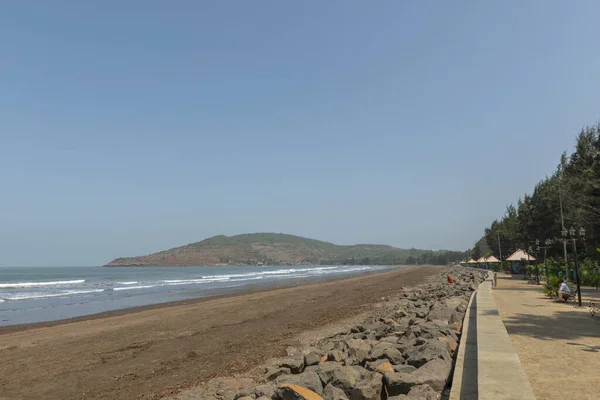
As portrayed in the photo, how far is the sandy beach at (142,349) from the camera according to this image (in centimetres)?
862

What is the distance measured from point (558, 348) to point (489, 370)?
12.8 feet

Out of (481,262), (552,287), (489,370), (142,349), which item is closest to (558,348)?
(489,370)

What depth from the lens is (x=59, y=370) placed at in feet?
33.0

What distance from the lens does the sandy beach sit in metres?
8.62

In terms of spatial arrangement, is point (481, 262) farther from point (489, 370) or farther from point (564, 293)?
point (489, 370)

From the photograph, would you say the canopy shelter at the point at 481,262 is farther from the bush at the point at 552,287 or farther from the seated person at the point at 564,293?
the seated person at the point at 564,293

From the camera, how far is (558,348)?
807cm

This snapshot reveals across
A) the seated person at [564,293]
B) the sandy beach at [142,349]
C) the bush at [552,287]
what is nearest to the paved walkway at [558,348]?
the seated person at [564,293]

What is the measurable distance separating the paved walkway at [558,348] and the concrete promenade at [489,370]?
47 centimetres

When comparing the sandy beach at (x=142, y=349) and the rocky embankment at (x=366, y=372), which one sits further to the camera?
the sandy beach at (x=142, y=349)

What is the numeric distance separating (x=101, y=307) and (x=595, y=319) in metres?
25.2

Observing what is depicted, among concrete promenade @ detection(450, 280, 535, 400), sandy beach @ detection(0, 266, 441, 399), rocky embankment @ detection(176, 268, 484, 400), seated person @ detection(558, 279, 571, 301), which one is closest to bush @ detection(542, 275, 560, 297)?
seated person @ detection(558, 279, 571, 301)

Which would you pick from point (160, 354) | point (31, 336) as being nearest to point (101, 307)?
point (31, 336)

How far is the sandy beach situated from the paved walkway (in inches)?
231
